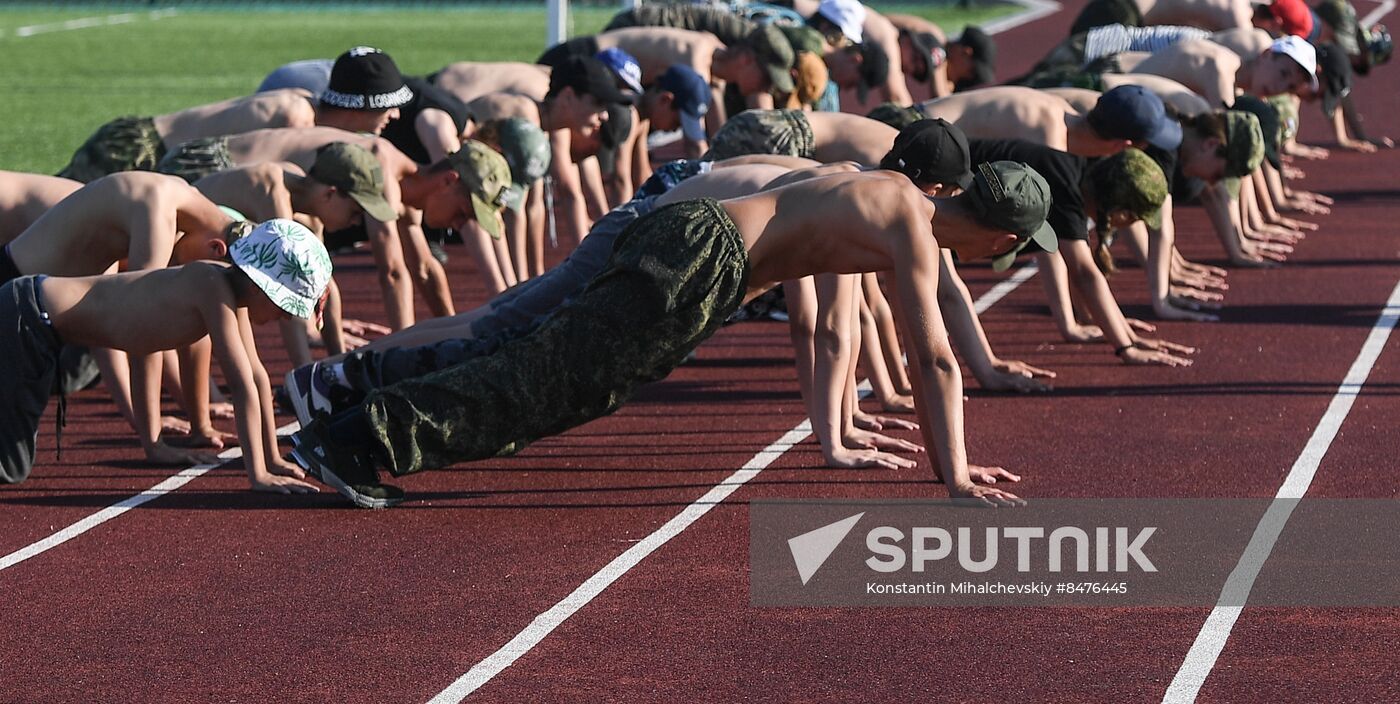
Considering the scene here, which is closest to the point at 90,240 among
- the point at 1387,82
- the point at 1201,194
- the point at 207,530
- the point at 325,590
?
the point at 207,530

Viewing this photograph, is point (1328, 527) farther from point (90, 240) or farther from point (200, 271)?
point (90, 240)

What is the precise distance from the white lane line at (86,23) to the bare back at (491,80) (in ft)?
65.7

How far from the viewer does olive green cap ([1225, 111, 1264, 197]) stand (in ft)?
31.5

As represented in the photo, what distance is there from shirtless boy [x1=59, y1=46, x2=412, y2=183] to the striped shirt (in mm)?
6184

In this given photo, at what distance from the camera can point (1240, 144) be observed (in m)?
9.64

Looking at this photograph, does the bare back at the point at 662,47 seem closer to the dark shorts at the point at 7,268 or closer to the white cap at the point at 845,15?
the white cap at the point at 845,15

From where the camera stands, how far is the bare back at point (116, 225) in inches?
292

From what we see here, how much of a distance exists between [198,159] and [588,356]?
3.01 m

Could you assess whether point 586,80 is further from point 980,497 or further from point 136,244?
point 980,497

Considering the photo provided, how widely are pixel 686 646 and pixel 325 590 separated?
46.2 inches

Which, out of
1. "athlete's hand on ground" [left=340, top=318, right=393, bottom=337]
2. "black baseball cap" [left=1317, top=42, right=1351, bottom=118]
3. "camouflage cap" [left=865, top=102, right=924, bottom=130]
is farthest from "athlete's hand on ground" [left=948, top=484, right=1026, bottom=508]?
"black baseball cap" [left=1317, top=42, right=1351, bottom=118]

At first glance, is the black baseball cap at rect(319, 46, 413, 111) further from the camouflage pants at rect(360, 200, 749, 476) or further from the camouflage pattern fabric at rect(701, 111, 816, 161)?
the camouflage pants at rect(360, 200, 749, 476)

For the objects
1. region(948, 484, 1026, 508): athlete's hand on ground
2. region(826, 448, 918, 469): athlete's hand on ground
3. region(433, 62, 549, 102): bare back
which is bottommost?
region(433, 62, 549, 102): bare back

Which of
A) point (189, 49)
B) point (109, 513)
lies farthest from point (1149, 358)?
point (189, 49)
